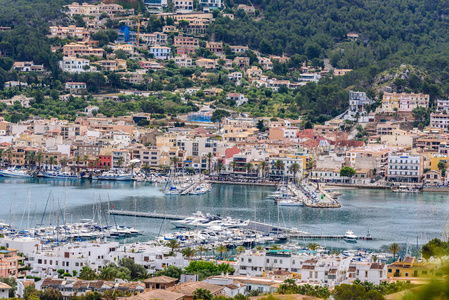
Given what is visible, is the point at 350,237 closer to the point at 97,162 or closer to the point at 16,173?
the point at 97,162

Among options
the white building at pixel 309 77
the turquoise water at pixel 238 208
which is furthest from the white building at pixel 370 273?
the white building at pixel 309 77

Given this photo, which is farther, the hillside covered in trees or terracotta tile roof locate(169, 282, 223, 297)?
the hillside covered in trees

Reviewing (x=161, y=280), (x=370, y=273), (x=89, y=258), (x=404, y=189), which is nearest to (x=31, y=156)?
(x=404, y=189)

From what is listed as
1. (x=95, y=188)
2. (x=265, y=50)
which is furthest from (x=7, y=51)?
(x=95, y=188)

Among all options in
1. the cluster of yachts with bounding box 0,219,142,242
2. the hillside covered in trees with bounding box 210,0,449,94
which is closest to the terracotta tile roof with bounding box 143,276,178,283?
the cluster of yachts with bounding box 0,219,142,242

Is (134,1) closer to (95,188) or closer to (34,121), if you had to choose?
(34,121)

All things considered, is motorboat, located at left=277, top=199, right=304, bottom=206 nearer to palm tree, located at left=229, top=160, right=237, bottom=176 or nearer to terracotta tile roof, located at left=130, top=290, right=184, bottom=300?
palm tree, located at left=229, top=160, right=237, bottom=176

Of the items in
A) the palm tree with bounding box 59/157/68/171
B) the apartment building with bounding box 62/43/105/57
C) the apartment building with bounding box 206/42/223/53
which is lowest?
the palm tree with bounding box 59/157/68/171
